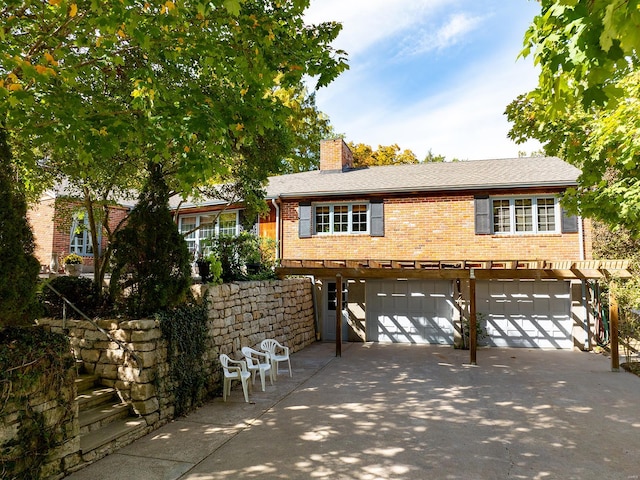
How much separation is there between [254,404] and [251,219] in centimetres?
510

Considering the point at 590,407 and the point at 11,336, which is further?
the point at 590,407

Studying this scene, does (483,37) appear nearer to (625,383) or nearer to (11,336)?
(625,383)

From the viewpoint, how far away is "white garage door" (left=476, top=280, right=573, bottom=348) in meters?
12.1

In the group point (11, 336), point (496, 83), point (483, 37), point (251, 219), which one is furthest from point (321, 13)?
point (11, 336)

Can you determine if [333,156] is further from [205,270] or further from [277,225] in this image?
[205,270]

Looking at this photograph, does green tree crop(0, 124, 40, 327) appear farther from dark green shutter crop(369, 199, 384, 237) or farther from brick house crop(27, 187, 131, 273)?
brick house crop(27, 187, 131, 273)

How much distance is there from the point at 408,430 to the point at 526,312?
822 cm

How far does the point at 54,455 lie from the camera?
4.34 meters

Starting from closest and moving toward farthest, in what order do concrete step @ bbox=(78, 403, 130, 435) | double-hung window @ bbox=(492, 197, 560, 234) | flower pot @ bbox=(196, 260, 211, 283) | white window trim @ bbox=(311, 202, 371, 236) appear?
concrete step @ bbox=(78, 403, 130, 435) → flower pot @ bbox=(196, 260, 211, 283) → double-hung window @ bbox=(492, 197, 560, 234) → white window trim @ bbox=(311, 202, 371, 236)

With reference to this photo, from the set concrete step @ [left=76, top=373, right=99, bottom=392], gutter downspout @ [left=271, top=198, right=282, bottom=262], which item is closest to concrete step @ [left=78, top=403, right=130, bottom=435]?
concrete step @ [left=76, top=373, right=99, bottom=392]

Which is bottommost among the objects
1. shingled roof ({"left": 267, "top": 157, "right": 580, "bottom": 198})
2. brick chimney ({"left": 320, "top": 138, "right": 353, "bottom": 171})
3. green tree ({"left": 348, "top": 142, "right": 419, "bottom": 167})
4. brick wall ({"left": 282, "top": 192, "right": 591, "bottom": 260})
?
brick wall ({"left": 282, "top": 192, "right": 591, "bottom": 260})

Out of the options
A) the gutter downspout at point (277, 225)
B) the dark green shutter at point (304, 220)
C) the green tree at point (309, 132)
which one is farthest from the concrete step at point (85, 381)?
the green tree at point (309, 132)

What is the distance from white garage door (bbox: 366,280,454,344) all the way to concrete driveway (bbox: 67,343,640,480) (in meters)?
3.50

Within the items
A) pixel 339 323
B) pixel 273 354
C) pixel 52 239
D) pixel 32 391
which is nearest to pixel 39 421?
pixel 32 391
